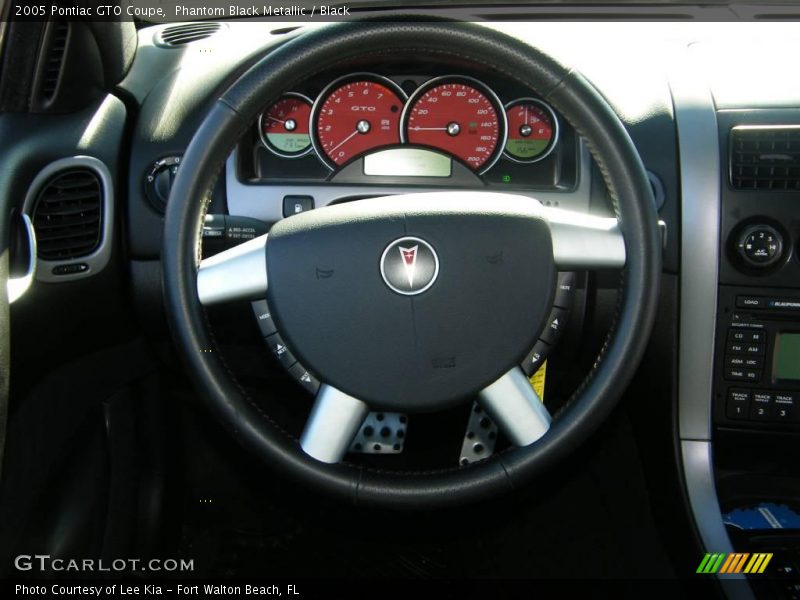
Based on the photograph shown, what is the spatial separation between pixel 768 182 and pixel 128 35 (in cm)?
128

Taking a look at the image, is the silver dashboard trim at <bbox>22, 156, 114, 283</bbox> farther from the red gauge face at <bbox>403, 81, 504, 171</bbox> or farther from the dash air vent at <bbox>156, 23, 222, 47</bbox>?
the red gauge face at <bbox>403, 81, 504, 171</bbox>

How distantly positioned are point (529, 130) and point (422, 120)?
21 centimetres

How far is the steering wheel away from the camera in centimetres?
131

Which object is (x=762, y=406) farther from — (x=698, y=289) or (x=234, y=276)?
(x=234, y=276)

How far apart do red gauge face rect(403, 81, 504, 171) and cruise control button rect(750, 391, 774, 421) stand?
69 centimetres

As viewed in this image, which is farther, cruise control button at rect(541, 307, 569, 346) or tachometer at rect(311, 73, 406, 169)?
tachometer at rect(311, 73, 406, 169)

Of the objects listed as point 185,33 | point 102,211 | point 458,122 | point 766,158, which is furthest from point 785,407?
point 185,33

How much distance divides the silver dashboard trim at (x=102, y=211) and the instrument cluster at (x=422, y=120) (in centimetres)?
32

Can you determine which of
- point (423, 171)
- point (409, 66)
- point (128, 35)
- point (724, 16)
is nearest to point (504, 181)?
point (423, 171)

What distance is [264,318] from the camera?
5.00 ft

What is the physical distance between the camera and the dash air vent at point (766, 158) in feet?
5.67

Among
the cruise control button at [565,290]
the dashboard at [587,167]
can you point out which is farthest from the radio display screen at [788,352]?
the cruise control button at [565,290]

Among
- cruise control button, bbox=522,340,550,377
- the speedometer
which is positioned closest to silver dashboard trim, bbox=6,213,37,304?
the speedometer

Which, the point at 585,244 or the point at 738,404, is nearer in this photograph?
the point at 585,244
